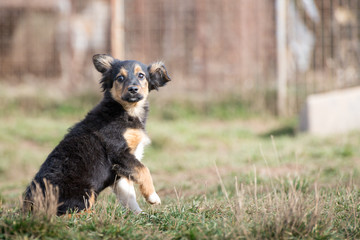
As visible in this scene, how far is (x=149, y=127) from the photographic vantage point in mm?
10133

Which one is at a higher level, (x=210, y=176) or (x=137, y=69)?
(x=137, y=69)

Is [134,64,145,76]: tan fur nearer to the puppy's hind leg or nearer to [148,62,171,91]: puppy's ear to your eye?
[148,62,171,91]: puppy's ear

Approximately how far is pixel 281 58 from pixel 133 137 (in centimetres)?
825

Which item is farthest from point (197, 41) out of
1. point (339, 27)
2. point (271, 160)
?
point (271, 160)

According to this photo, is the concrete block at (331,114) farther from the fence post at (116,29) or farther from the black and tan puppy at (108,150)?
the black and tan puppy at (108,150)

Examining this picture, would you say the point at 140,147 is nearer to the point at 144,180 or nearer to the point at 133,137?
the point at 133,137

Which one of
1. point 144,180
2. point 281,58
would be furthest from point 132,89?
point 281,58

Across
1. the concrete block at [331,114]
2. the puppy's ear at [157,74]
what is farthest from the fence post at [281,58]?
the puppy's ear at [157,74]

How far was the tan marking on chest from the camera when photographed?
434cm

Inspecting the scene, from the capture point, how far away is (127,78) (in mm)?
4629

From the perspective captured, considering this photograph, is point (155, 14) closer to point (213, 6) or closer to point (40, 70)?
point (213, 6)

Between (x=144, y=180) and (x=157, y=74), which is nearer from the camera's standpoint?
(x=144, y=180)

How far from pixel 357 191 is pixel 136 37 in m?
9.96

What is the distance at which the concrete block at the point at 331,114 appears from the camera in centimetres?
973
